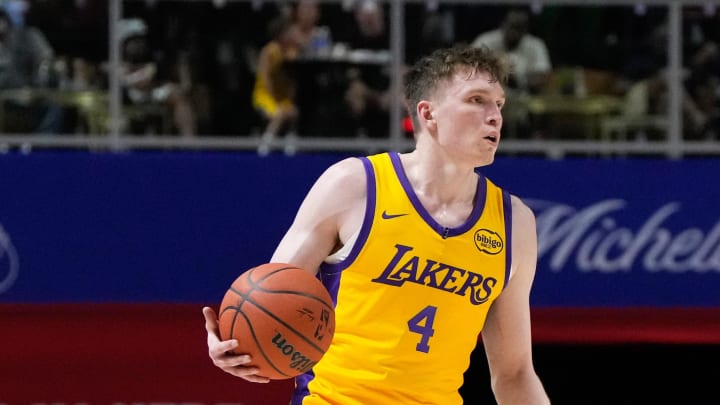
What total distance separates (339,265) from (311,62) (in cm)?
458

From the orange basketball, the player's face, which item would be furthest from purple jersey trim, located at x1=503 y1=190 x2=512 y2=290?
the orange basketball

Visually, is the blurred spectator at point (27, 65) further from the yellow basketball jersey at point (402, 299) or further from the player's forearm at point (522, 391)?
the player's forearm at point (522, 391)

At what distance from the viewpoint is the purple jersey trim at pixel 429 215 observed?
377 cm

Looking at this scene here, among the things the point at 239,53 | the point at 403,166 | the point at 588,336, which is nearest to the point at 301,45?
the point at 239,53

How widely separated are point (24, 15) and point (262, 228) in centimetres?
285

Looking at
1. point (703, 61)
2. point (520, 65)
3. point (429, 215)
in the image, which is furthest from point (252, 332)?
point (703, 61)

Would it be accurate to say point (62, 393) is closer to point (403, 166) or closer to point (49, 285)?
point (49, 285)

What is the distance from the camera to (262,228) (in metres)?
6.31

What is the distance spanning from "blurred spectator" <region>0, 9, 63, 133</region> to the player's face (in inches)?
186

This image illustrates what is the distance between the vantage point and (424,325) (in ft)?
12.2

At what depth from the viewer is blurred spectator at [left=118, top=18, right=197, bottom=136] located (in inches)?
317

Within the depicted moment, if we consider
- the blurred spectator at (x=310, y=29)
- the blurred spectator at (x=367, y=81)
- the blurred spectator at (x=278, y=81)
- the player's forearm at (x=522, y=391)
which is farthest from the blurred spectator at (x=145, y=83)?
the player's forearm at (x=522, y=391)

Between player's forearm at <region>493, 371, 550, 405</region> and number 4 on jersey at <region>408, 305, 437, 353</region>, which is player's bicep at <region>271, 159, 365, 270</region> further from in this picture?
player's forearm at <region>493, 371, 550, 405</region>

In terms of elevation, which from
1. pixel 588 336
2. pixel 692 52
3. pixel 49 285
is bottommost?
pixel 588 336
